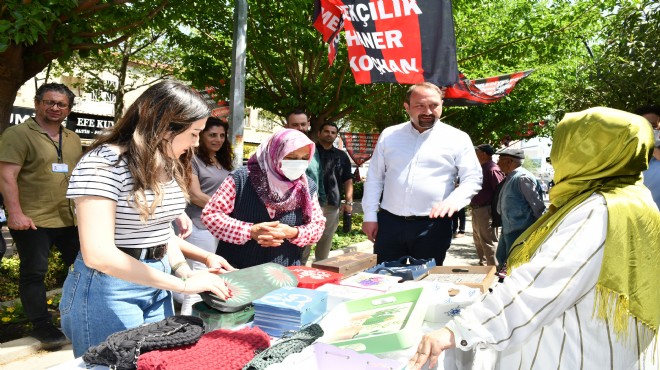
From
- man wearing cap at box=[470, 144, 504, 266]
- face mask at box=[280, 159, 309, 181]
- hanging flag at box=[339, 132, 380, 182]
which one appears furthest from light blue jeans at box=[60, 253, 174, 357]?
hanging flag at box=[339, 132, 380, 182]

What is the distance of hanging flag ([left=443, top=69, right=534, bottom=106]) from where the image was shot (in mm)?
11148

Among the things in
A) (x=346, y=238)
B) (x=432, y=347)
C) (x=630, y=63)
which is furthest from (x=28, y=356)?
(x=630, y=63)

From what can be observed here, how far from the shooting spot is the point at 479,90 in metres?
11.5

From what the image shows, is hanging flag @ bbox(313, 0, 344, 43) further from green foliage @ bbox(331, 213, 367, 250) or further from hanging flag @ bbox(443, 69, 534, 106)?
hanging flag @ bbox(443, 69, 534, 106)

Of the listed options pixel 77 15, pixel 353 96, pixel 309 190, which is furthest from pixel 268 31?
pixel 309 190

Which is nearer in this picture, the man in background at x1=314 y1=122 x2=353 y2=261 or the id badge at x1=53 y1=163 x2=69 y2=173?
the id badge at x1=53 y1=163 x2=69 y2=173

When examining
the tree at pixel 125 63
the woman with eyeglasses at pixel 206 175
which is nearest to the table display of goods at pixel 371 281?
the woman with eyeglasses at pixel 206 175

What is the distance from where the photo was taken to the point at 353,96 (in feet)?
32.2

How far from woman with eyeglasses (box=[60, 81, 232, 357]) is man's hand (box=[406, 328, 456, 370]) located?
2.43ft

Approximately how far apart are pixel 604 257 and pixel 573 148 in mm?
365

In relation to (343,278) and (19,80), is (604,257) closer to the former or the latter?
(343,278)

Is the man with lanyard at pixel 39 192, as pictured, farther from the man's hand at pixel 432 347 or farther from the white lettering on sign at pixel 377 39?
the man's hand at pixel 432 347

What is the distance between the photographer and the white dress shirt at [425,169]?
3719 mm

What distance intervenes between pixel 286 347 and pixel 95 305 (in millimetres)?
819
